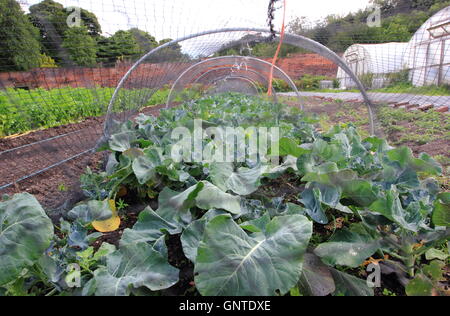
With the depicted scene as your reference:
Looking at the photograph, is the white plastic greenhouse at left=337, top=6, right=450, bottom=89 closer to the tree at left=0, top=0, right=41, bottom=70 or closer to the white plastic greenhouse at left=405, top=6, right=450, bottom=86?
the white plastic greenhouse at left=405, top=6, right=450, bottom=86

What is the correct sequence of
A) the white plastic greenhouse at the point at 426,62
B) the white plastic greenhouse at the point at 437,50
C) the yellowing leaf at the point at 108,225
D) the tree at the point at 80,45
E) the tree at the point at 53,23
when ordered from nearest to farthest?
1. the yellowing leaf at the point at 108,225
2. the tree at the point at 53,23
3. the tree at the point at 80,45
4. the white plastic greenhouse at the point at 426,62
5. the white plastic greenhouse at the point at 437,50

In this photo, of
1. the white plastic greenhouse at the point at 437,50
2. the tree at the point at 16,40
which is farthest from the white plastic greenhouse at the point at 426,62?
the tree at the point at 16,40

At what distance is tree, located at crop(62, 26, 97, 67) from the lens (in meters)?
2.93

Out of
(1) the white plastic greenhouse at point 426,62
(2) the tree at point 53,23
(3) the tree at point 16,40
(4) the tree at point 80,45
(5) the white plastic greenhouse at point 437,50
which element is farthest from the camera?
(5) the white plastic greenhouse at point 437,50

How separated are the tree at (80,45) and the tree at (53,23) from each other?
0.07 metres

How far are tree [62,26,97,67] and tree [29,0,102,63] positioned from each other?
2.7 inches

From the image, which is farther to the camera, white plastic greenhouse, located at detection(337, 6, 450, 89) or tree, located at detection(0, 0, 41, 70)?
white plastic greenhouse, located at detection(337, 6, 450, 89)

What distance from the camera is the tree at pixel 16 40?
210cm

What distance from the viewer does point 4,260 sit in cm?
88

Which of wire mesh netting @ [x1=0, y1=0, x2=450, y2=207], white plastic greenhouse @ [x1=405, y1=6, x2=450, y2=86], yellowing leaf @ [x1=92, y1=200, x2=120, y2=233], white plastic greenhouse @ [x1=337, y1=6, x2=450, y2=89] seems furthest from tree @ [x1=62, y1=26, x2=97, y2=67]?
white plastic greenhouse @ [x1=405, y1=6, x2=450, y2=86]

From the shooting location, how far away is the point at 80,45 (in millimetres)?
2965

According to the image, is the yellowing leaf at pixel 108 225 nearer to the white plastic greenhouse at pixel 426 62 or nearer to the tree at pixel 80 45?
the tree at pixel 80 45

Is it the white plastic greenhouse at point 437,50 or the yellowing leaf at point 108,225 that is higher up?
the white plastic greenhouse at point 437,50
